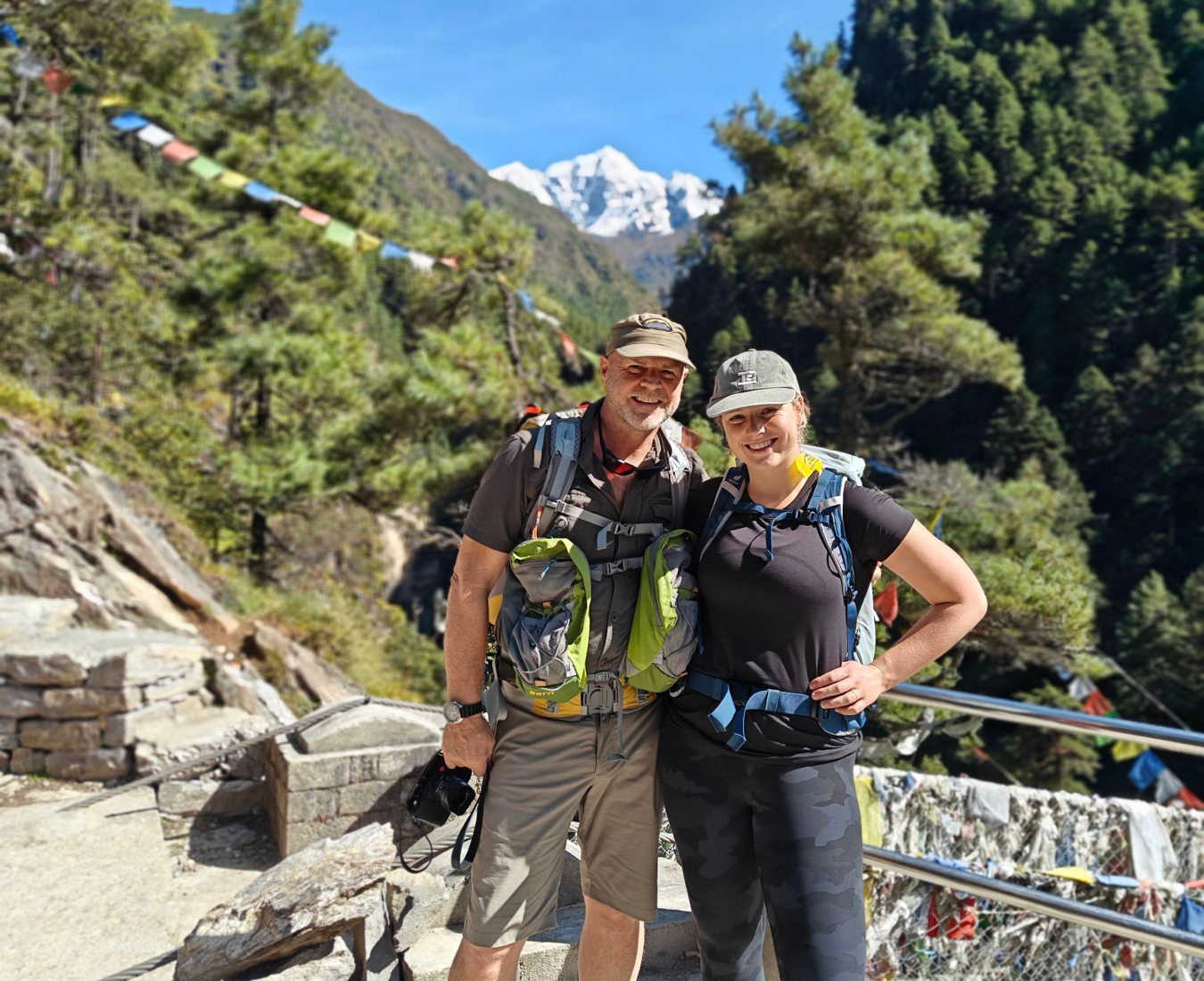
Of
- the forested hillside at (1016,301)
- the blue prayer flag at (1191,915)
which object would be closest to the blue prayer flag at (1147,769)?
the forested hillside at (1016,301)

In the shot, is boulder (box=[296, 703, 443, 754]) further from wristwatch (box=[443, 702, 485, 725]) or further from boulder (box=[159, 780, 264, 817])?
wristwatch (box=[443, 702, 485, 725])

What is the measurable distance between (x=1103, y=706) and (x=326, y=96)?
50.4 feet

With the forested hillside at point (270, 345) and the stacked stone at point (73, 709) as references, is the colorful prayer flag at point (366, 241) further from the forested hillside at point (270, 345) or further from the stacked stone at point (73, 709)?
the stacked stone at point (73, 709)

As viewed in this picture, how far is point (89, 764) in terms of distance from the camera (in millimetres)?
4078

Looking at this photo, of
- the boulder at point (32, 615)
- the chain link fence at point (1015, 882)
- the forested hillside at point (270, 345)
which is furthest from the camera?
the forested hillside at point (270, 345)

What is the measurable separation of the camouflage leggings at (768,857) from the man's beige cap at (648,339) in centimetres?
71

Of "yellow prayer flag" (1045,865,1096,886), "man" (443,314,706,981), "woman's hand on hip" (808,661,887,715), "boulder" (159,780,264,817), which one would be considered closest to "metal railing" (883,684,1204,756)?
"woman's hand on hip" (808,661,887,715)

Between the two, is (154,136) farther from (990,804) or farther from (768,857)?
(768,857)

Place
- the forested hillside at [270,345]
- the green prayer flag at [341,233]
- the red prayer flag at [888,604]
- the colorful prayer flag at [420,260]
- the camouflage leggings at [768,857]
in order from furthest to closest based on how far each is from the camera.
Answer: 1. the green prayer flag at [341,233]
2. the colorful prayer flag at [420,260]
3. the forested hillside at [270,345]
4. the red prayer flag at [888,604]
5. the camouflage leggings at [768,857]

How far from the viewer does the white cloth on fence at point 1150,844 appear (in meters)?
3.02

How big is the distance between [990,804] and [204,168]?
34.6ft

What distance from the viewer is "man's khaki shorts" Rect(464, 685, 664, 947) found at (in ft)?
5.37

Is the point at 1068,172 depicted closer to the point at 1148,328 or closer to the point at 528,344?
the point at 1148,328

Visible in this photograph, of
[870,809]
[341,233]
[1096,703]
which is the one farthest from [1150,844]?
[341,233]
